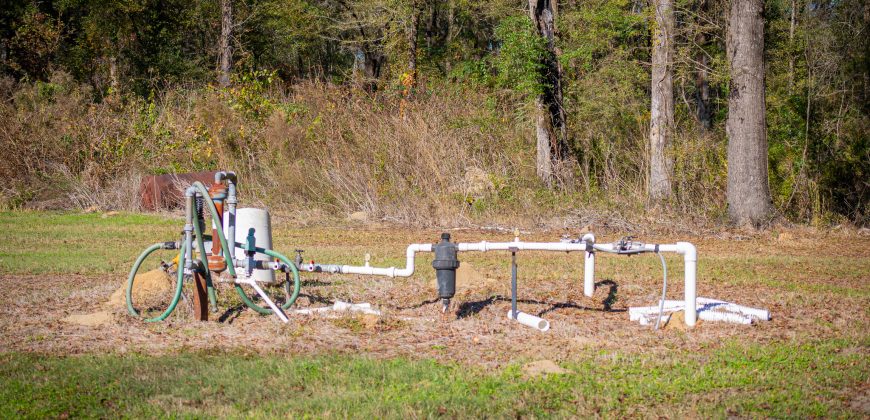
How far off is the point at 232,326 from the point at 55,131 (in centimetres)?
1673

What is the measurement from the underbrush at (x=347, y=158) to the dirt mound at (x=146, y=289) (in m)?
7.88

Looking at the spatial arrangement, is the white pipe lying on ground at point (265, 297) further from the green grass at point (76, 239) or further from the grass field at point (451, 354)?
the green grass at point (76, 239)

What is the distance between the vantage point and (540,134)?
17750 millimetres

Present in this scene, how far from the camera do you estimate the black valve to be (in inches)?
282

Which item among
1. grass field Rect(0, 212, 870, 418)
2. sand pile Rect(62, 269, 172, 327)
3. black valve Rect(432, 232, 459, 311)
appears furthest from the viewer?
sand pile Rect(62, 269, 172, 327)

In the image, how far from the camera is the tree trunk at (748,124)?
A: 1496cm

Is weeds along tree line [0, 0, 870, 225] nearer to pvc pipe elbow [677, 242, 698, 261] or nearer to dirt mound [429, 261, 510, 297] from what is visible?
dirt mound [429, 261, 510, 297]

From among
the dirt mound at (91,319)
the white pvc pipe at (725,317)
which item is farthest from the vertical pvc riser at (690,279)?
the dirt mound at (91,319)

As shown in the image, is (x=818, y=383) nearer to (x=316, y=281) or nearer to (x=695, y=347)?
(x=695, y=347)

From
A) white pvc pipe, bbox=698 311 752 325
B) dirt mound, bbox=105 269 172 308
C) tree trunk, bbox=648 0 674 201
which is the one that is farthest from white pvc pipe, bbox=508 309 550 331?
tree trunk, bbox=648 0 674 201

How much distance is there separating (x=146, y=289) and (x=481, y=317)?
3293mm

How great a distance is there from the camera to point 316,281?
970cm

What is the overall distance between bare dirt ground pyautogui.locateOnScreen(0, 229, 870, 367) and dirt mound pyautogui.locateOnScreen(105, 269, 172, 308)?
0.67 feet

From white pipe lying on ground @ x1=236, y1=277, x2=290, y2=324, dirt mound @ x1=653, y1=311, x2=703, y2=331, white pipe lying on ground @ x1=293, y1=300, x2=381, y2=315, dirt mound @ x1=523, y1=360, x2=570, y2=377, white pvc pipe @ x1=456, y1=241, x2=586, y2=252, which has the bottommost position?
dirt mound @ x1=523, y1=360, x2=570, y2=377
